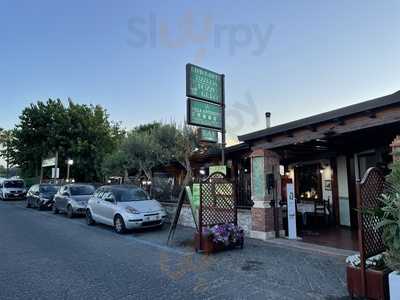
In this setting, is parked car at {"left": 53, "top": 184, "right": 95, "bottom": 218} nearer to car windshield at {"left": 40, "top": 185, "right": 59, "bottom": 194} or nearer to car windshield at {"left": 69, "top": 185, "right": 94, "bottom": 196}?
car windshield at {"left": 69, "top": 185, "right": 94, "bottom": 196}

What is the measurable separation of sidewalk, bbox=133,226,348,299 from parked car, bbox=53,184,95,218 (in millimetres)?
7754


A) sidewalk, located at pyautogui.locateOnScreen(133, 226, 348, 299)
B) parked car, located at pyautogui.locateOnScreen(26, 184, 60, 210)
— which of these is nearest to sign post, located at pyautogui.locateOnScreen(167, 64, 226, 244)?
sidewalk, located at pyautogui.locateOnScreen(133, 226, 348, 299)

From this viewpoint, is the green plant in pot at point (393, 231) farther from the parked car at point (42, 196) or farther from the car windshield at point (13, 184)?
the car windshield at point (13, 184)

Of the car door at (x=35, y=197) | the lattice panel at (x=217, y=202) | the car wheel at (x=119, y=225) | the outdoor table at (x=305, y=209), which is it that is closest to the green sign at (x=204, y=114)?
the lattice panel at (x=217, y=202)

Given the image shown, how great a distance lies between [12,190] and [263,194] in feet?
87.9

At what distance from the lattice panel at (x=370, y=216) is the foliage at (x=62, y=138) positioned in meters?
26.0

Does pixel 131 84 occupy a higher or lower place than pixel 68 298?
higher

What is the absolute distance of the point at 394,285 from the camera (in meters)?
3.65

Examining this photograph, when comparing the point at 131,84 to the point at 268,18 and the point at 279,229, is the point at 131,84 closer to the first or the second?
the point at 268,18

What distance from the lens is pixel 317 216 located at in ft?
36.2

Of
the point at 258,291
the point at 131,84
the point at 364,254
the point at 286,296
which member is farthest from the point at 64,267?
the point at 131,84

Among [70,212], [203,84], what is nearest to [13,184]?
[70,212]

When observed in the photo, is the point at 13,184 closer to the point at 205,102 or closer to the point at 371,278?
the point at 205,102

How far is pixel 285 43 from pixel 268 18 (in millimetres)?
1249
